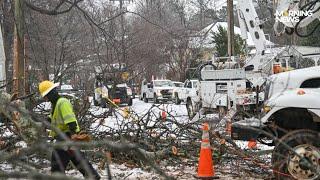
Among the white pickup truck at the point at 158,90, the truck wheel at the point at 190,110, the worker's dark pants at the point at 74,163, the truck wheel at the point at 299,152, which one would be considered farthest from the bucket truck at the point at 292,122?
the white pickup truck at the point at 158,90

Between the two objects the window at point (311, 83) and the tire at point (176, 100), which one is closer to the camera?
the window at point (311, 83)

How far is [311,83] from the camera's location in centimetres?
749

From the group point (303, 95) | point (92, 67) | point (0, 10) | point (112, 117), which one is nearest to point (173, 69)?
point (92, 67)

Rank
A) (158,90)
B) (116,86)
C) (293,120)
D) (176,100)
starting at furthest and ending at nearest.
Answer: (158,90) < (176,100) < (116,86) < (293,120)

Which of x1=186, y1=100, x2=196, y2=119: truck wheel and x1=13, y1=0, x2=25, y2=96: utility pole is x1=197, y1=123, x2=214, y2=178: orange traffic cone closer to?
x1=13, y1=0, x2=25, y2=96: utility pole

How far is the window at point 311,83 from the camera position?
24.4ft

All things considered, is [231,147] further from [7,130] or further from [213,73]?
[213,73]

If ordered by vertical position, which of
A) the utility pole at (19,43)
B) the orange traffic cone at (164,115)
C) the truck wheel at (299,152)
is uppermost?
the utility pole at (19,43)

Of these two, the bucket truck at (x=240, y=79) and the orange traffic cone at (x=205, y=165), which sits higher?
the bucket truck at (x=240, y=79)

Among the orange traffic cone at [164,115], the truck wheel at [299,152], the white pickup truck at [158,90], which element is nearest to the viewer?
the truck wheel at [299,152]

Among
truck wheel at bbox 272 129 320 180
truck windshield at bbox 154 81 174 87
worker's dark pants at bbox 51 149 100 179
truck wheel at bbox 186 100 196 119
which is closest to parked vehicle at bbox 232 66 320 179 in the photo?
truck wheel at bbox 272 129 320 180

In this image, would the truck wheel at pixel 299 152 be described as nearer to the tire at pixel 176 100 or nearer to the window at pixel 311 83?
the window at pixel 311 83

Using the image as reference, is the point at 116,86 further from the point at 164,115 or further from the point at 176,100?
the point at 164,115

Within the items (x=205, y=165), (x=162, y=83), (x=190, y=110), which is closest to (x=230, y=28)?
(x=190, y=110)
